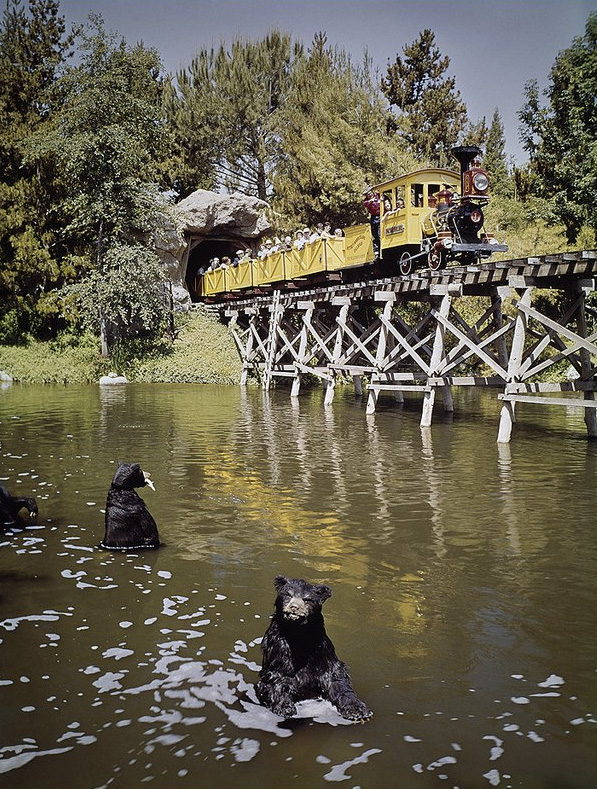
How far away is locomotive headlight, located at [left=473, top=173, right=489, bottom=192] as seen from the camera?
15.4 m

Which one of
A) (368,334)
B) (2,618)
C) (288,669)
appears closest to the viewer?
(288,669)

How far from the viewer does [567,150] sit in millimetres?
31859

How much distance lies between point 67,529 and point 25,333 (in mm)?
25029

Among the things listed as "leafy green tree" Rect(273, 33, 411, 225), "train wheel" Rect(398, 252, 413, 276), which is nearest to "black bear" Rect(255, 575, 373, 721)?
"train wheel" Rect(398, 252, 413, 276)

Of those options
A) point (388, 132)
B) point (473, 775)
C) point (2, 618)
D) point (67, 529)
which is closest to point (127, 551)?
point (67, 529)

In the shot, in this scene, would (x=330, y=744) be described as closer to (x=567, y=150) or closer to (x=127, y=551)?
(x=127, y=551)

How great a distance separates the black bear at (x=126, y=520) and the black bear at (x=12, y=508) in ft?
3.64

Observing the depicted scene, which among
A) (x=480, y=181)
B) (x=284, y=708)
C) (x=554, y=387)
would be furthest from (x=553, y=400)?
(x=284, y=708)

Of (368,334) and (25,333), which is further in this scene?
(25,333)

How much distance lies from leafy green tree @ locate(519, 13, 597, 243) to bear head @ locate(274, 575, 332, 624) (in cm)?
2829

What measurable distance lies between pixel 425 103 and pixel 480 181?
20.5m

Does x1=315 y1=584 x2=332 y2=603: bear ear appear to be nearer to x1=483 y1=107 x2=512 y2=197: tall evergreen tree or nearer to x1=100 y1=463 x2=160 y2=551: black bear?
x1=100 y1=463 x2=160 y2=551: black bear

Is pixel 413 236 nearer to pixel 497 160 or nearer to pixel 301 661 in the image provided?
pixel 301 661

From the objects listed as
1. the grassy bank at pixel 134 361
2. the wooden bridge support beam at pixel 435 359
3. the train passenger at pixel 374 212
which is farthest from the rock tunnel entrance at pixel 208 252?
the wooden bridge support beam at pixel 435 359
